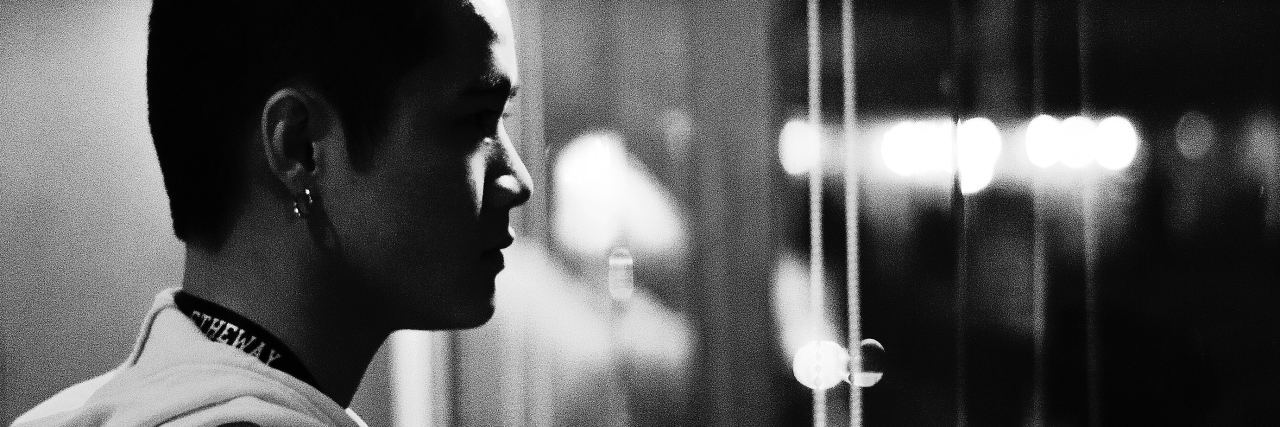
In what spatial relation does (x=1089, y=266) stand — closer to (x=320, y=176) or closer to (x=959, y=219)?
(x=959, y=219)

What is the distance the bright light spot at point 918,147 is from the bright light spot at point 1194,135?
1.36 feet

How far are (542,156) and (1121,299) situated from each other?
1173mm

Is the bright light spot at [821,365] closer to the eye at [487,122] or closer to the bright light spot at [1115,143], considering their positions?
the bright light spot at [1115,143]

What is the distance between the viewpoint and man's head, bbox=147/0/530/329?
58 cm

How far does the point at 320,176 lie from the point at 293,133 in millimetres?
30

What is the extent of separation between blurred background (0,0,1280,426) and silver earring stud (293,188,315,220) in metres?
0.83

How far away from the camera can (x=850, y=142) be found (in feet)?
5.20

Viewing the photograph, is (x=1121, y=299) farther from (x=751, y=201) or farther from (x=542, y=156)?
(x=542, y=156)

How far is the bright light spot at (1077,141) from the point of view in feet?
3.72

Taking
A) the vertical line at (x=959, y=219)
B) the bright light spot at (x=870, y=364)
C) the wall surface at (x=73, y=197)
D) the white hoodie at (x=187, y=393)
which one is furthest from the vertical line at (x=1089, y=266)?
the wall surface at (x=73, y=197)

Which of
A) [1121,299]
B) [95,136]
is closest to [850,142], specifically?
[1121,299]

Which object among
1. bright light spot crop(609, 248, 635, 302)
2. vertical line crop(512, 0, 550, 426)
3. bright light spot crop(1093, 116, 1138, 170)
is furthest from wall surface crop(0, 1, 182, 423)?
bright light spot crop(1093, 116, 1138, 170)

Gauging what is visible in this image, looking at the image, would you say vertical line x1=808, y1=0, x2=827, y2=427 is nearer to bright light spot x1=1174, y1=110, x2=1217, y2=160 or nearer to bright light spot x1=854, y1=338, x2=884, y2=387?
bright light spot x1=854, y1=338, x2=884, y2=387

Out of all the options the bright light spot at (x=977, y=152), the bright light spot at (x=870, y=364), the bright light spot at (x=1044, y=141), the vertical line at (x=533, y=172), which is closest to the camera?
the bright light spot at (x=1044, y=141)
